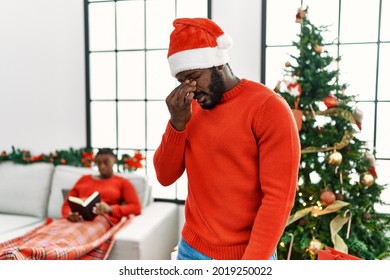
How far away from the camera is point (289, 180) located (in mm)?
618

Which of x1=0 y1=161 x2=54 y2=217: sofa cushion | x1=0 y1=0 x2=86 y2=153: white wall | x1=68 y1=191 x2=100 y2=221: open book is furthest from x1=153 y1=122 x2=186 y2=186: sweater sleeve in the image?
x1=0 y1=161 x2=54 y2=217: sofa cushion

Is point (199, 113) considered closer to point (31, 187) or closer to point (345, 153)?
point (345, 153)

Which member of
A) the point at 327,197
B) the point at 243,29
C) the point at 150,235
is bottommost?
the point at 150,235

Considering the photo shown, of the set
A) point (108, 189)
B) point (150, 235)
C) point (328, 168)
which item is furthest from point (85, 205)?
point (328, 168)

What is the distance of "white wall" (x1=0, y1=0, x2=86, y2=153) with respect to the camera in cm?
175

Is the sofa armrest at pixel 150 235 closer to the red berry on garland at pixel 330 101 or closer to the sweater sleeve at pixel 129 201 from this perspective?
the sweater sleeve at pixel 129 201

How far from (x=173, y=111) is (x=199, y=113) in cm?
7

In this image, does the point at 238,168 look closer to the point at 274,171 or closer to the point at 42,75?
the point at 274,171

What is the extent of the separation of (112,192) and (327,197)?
1000mm

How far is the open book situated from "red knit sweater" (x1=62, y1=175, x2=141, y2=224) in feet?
0.34

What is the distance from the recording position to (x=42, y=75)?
6.33 ft

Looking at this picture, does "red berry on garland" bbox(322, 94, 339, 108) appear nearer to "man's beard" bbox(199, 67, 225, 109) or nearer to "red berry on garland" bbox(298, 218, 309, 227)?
"red berry on garland" bbox(298, 218, 309, 227)
